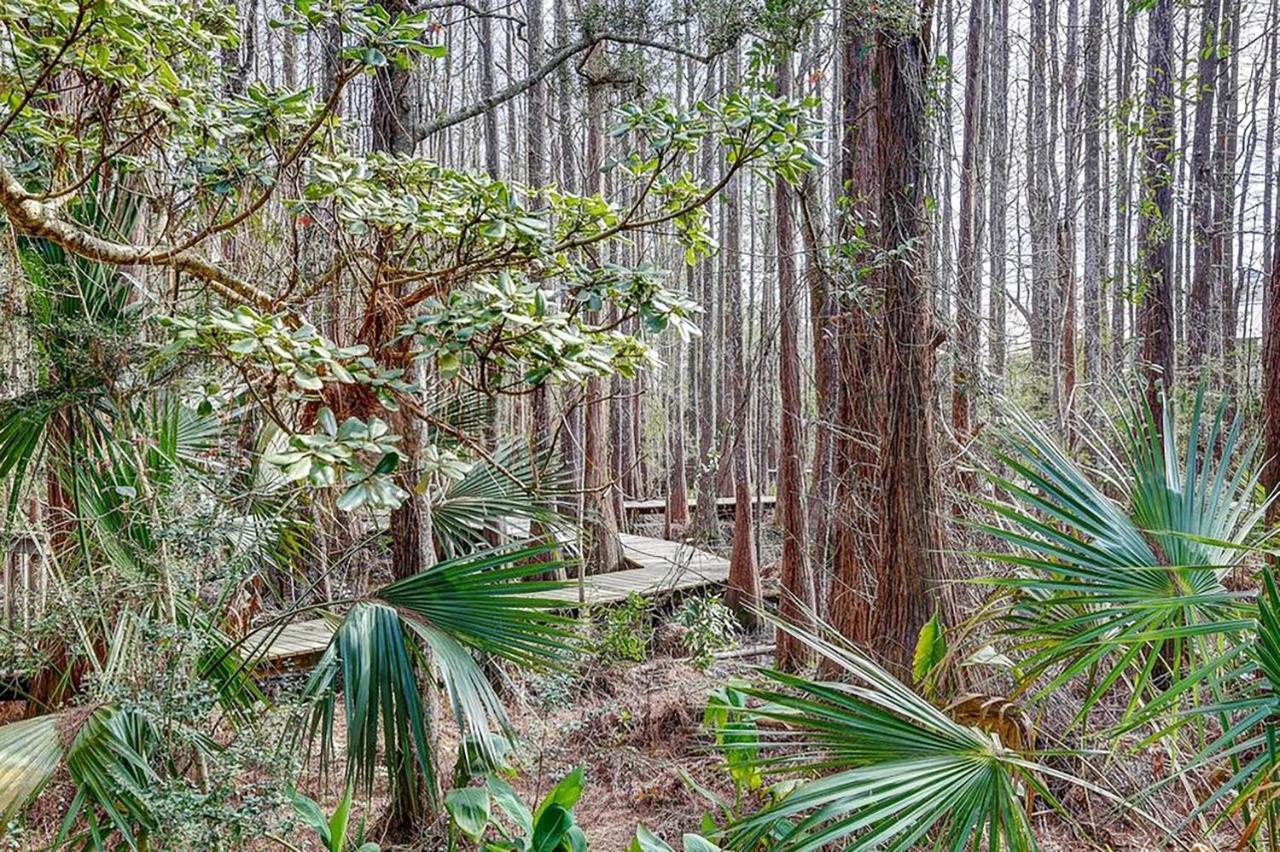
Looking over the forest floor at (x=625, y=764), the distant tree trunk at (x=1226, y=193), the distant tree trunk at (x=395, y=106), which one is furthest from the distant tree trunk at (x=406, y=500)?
the distant tree trunk at (x=1226, y=193)

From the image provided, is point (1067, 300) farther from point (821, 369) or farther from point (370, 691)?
point (370, 691)

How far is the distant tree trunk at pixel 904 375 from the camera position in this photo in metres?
3.01

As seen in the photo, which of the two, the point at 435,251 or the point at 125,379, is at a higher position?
the point at 435,251

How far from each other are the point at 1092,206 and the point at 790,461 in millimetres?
6553

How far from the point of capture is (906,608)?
302cm

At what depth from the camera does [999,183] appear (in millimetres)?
8133

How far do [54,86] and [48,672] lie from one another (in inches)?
90.9

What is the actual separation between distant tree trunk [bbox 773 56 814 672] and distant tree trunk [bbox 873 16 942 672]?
231 centimetres

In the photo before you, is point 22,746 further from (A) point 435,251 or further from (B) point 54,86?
(B) point 54,86

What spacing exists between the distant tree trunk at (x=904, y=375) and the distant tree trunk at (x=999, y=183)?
880mm

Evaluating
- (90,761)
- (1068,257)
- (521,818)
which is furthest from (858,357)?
(1068,257)

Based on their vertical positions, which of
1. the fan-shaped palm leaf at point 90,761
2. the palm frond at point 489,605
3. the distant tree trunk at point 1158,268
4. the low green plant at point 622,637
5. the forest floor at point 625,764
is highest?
the distant tree trunk at point 1158,268

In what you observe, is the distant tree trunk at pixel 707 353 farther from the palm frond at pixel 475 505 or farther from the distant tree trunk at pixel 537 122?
the palm frond at pixel 475 505

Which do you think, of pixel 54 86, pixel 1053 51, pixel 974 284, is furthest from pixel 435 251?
pixel 1053 51
